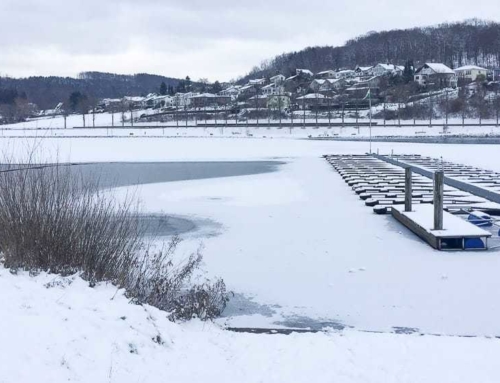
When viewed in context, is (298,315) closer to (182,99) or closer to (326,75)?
(182,99)

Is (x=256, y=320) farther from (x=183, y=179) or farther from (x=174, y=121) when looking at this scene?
(x=174, y=121)

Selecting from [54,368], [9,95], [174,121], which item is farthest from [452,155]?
[9,95]

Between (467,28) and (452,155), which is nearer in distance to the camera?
(452,155)

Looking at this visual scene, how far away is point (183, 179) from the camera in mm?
24859

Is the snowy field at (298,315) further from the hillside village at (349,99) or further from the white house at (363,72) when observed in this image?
the white house at (363,72)

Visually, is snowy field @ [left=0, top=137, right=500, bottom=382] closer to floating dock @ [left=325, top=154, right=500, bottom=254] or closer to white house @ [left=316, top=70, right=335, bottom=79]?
floating dock @ [left=325, top=154, right=500, bottom=254]

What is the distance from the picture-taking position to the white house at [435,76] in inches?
3989

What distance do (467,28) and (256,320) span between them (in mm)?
158530

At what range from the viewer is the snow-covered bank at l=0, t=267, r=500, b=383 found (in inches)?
182

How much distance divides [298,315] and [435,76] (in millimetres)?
101672

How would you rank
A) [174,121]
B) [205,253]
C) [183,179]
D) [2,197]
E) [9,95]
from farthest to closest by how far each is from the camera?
[9,95] → [174,121] → [183,179] → [205,253] → [2,197]

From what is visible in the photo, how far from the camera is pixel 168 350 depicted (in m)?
5.50

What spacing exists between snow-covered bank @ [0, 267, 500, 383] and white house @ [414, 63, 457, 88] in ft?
324

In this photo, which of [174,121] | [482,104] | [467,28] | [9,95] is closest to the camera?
[482,104]
